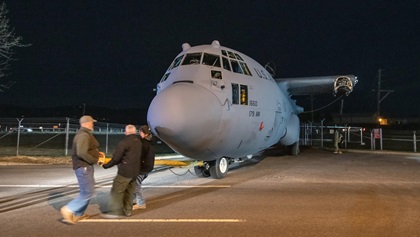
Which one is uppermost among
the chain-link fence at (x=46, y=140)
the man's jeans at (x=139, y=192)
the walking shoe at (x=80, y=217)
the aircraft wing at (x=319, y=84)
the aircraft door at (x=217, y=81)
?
the aircraft wing at (x=319, y=84)

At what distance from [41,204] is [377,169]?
12.4 metres

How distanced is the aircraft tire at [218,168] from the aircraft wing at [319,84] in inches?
303

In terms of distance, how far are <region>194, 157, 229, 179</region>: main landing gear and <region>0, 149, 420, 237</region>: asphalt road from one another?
1.06 feet

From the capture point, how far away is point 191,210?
8.10 meters

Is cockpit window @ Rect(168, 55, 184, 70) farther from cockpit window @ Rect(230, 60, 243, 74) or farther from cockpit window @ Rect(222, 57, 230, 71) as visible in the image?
cockpit window @ Rect(230, 60, 243, 74)

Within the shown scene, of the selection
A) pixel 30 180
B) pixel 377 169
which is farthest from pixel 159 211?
pixel 377 169

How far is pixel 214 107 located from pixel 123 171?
3577mm

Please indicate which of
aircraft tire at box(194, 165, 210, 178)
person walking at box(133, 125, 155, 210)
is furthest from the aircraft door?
aircraft tire at box(194, 165, 210, 178)

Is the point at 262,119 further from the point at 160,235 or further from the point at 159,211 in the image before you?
the point at 160,235

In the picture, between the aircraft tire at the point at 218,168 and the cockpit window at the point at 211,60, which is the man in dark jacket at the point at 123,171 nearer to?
the cockpit window at the point at 211,60

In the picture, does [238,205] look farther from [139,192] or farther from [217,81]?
[217,81]

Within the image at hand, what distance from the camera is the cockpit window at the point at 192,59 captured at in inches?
455

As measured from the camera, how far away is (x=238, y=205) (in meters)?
8.59

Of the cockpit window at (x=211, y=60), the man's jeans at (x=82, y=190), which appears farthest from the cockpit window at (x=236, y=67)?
the man's jeans at (x=82, y=190)
